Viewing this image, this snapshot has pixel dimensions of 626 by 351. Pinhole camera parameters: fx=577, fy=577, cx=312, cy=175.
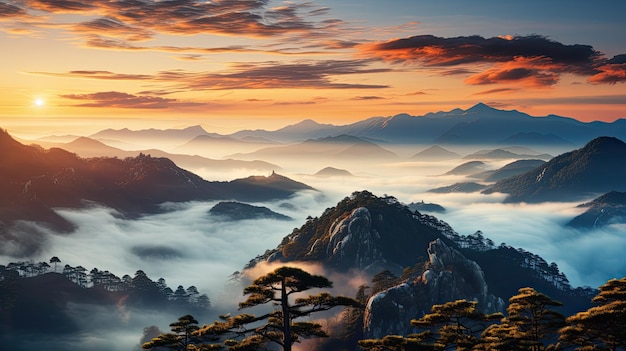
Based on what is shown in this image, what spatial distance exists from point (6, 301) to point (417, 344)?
183 metres

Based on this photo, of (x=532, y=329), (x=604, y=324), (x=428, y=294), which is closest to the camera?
(x=604, y=324)

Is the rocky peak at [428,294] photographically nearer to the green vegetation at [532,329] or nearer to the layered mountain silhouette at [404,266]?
the layered mountain silhouette at [404,266]

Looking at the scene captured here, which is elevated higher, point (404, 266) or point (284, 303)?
point (404, 266)

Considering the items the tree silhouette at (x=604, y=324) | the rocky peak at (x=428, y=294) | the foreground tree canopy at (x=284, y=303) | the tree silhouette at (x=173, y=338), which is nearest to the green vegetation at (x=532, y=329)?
the tree silhouette at (x=604, y=324)

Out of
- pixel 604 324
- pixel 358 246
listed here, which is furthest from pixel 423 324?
pixel 358 246

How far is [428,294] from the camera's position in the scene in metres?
140

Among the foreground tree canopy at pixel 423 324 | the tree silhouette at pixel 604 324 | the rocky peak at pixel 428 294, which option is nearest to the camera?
the foreground tree canopy at pixel 423 324

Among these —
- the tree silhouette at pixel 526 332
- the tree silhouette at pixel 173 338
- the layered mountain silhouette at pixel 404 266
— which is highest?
the layered mountain silhouette at pixel 404 266

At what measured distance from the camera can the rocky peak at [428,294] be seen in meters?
133

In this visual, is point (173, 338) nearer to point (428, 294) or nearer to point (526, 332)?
point (526, 332)

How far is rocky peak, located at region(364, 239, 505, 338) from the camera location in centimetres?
13275

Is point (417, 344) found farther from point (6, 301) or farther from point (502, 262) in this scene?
point (6, 301)

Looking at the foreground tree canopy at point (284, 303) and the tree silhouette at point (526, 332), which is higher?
the foreground tree canopy at point (284, 303)

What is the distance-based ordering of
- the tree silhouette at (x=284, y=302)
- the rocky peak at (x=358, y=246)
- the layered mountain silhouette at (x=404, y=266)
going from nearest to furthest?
the tree silhouette at (x=284, y=302), the layered mountain silhouette at (x=404, y=266), the rocky peak at (x=358, y=246)
